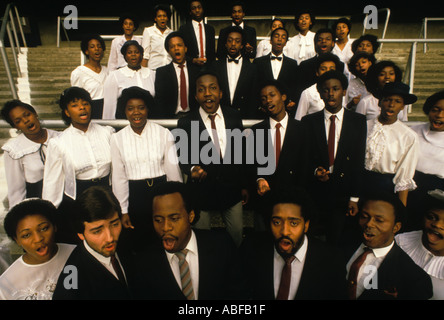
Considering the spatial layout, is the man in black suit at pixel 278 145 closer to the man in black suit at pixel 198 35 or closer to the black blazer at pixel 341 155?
the black blazer at pixel 341 155

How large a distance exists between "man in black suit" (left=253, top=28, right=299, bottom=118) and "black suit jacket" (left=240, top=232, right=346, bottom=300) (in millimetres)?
2184

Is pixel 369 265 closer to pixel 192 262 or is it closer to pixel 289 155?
pixel 289 155

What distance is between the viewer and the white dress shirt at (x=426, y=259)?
1.98m

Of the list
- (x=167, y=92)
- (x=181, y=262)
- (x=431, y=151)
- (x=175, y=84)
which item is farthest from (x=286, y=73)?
(x=181, y=262)

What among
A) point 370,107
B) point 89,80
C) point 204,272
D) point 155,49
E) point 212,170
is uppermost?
point 155,49

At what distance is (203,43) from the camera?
4379 mm

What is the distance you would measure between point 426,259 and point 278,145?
4.32ft

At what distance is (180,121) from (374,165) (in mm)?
1657

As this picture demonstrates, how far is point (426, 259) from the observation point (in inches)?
81.3

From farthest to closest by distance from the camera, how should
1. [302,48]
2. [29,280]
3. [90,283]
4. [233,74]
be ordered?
1. [302,48]
2. [233,74]
3. [29,280]
4. [90,283]

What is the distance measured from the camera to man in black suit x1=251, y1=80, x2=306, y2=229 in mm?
2445

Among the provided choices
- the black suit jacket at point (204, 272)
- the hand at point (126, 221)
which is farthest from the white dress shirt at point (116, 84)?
the black suit jacket at point (204, 272)

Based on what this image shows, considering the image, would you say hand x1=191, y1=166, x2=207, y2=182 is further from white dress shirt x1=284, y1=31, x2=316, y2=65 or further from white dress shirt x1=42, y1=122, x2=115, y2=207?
white dress shirt x1=284, y1=31, x2=316, y2=65

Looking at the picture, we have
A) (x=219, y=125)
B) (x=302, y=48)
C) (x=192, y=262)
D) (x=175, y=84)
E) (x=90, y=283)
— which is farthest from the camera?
(x=302, y=48)
